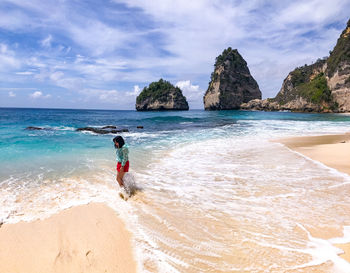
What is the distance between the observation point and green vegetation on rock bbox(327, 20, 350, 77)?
65.7 meters

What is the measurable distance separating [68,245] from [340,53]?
8820cm

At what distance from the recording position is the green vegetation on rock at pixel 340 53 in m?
65.7

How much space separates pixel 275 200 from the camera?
5.21 meters

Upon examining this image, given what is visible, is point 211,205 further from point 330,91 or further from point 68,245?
point 330,91

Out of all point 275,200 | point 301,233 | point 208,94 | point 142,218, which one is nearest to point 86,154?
point 142,218

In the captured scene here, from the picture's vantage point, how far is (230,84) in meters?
109

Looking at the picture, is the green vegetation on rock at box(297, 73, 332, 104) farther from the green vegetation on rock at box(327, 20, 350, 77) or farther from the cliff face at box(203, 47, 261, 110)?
the cliff face at box(203, 47, 261, 110)

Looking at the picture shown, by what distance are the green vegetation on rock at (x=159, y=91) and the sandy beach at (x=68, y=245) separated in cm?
11750

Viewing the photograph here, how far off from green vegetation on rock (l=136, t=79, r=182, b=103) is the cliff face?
19.6 metres

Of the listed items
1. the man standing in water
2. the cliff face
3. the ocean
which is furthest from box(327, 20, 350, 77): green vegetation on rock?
the man standing in water

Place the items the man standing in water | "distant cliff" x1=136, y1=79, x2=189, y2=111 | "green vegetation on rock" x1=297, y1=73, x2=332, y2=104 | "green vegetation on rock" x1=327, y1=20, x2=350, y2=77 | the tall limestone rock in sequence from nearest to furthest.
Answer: the man standing in water, the tall limestone rock, "green vegetation on rock" x1=327, y1=20, x2=350, y2=77, "green vegetation on rock" x1=297, y1=73, x2=332, y2=104, "distant cliff" x1=136, y1=79, x2=189, y2=111

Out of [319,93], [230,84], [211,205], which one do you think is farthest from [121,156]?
[230,84]

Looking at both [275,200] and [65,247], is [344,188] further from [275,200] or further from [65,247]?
[65,247]

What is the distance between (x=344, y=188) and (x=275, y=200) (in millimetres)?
2149
